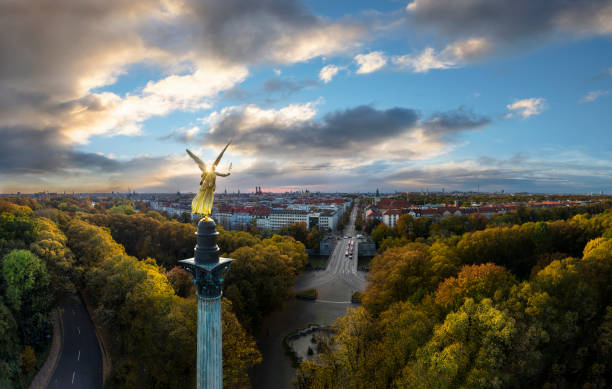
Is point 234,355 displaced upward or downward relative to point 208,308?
downward

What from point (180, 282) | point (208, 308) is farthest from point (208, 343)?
point (180, 282)

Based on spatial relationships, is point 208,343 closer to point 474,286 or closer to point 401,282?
point 474,286

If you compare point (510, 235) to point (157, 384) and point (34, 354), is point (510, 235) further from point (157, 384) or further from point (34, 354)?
point (34, 354)

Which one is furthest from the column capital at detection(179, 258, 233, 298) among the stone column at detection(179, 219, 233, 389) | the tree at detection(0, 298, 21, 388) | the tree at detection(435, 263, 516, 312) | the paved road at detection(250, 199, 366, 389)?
the tree at detection(0, 298, 21, 388)

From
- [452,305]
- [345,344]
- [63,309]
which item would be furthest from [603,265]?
[63,309]

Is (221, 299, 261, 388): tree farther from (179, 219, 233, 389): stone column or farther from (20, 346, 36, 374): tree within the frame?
(20, 346, 36, 374): tree

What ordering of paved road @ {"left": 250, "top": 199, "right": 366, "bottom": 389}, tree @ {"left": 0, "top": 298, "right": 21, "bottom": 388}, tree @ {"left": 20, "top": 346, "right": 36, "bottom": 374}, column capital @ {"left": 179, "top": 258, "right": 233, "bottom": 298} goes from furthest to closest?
paved road @ {"left": 250, "top": 199, "right": 366, "bottom": 389}, tree @ {"left": 20, "top": 346, "right": 36, "bottom": 374}, tree @ {"left": 0, "top": 298, "right": 21, "bottom": 388}, column capital @ {"left": 179, "top": 258, "right": 233, "bottom": 298}
